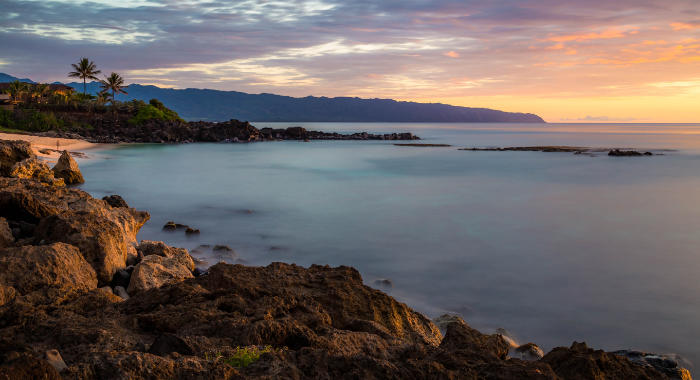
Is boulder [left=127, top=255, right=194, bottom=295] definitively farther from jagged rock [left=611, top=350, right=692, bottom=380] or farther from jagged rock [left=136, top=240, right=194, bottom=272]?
jagged rock [left=611, top=350, right=692, bottom=380]

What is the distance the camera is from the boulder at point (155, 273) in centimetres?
745

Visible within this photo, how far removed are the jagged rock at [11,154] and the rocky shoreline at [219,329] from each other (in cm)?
1175

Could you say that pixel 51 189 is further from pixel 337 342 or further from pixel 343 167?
pixel 343 167

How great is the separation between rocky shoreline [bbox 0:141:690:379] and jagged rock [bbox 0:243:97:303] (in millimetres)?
18

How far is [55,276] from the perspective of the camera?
20.6 ft

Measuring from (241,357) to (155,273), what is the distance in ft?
14.9

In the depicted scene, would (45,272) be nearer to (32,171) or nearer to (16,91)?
(32,171)

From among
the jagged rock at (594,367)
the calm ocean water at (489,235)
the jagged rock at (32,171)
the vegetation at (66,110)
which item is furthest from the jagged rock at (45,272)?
the vegetation at (66,110)

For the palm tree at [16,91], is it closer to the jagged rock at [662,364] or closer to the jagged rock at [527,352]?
the jagged rock at [527,352]

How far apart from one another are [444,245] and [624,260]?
491 centimetres

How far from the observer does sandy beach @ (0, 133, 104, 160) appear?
34.1 metres

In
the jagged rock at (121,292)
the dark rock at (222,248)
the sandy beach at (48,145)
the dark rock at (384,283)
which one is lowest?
the dark rock at (384,283)

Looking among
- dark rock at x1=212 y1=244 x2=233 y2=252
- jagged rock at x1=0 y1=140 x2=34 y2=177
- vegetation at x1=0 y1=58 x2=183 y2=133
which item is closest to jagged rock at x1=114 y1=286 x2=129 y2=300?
dark rock at x1=212 y1=244 x2=233 y2=252

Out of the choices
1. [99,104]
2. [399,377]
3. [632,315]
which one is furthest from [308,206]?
[99,104]
